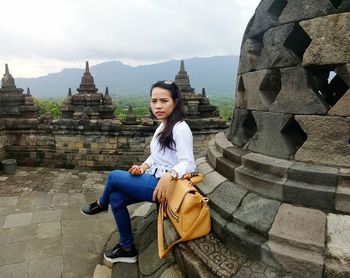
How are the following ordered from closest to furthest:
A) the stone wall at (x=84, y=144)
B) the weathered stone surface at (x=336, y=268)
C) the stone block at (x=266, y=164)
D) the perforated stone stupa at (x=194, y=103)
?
the weathered stone surface at (x=336, y=268), the stone block at (x=266, y=164), the stone wall at (x=84, y=144), the perforated stone stupa at (x=194, y=103)

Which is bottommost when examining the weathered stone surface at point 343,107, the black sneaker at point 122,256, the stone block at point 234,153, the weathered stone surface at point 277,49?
the black sneaker at point 122,256

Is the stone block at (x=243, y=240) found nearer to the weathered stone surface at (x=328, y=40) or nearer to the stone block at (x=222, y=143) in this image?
the stone block at (x=222, y=143)

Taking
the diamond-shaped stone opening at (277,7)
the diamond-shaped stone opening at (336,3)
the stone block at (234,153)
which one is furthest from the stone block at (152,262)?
the diamond-shaped stone opening at (336,3)

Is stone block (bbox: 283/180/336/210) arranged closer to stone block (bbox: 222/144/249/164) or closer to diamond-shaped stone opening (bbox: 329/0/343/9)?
stone block (bbox: 222/144/249/164)

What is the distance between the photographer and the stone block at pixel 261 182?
266 centimetres

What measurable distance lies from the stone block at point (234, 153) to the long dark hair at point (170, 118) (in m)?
0.69

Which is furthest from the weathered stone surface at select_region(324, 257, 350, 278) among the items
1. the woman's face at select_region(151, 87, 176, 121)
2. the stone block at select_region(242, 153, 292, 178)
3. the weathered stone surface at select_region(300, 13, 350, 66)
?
the woman's face at select_region(151, 87, 176, 121)

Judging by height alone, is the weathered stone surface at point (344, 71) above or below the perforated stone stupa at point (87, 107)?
above

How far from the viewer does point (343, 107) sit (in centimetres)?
255

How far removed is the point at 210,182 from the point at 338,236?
1.33m

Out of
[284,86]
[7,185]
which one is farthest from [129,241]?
[7,185]

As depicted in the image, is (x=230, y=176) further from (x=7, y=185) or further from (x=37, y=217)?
(x=7, y=185)

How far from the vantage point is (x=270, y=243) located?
94.3 inches

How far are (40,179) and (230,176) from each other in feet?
19.2
